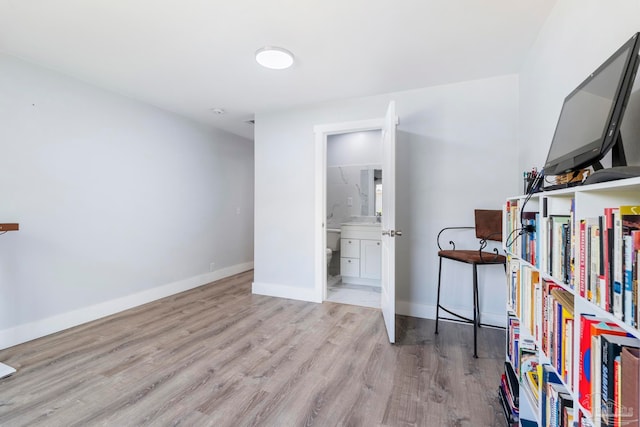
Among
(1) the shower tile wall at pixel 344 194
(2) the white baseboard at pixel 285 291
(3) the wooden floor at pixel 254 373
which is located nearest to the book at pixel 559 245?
(3) the wooden floor at pixel 254 373

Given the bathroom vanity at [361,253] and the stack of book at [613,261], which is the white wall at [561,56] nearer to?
the stack of book at [613,261]

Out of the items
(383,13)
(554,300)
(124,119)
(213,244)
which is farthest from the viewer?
(213,244)

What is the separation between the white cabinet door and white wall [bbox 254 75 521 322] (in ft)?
3.03

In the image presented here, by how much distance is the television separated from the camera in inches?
34.1

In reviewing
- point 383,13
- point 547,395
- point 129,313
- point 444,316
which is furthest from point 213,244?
point 547,395

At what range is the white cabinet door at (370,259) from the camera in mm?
3883

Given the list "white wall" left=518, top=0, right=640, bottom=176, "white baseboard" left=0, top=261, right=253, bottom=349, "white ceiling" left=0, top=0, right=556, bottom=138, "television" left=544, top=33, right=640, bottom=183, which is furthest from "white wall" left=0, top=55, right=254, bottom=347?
"white wall" left=518, top=0, right=640, bottom=176

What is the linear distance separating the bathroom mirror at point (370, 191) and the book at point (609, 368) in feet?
12.3

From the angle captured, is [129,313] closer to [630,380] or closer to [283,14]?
[283,14]

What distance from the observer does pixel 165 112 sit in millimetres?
3516

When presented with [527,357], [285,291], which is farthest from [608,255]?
[285,291]

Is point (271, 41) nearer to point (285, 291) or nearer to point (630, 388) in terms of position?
point (630, 388)

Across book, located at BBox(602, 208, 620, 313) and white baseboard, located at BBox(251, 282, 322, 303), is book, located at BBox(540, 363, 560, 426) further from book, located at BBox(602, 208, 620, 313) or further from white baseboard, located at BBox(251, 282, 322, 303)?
Answer: white baseboard, located at BBox(251, 282, 322, 303)

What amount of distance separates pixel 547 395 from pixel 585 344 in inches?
17.3
